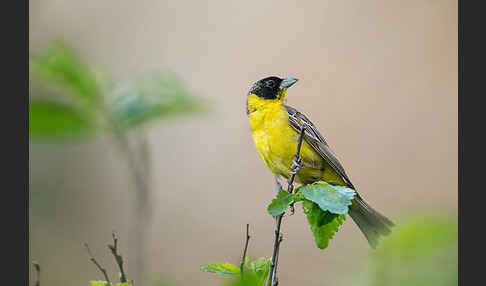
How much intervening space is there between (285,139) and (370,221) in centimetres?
37

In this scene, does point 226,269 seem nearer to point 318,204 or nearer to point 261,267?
point 261,267

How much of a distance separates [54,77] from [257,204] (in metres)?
1.86

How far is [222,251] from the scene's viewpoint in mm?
2705

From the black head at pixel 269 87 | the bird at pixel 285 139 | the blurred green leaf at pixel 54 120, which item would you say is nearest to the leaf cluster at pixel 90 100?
the blurred green leaf at pixel 54 120

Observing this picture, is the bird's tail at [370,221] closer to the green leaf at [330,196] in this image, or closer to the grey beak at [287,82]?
the green leaf at [330,196]

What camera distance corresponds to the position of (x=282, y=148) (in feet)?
5.07

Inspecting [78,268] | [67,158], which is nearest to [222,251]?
[78,268]

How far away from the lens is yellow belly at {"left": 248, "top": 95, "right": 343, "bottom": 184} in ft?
5.01

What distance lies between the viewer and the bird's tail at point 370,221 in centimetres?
118

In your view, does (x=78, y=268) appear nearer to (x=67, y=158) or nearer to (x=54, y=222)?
(x=54, y=222)

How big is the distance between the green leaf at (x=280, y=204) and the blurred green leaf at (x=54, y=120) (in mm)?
355

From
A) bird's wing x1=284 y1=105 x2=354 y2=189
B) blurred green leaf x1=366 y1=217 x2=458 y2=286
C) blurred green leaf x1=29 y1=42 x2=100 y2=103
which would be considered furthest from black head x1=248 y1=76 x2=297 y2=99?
blurred green leaf x1=366 y1=217 x2=458 y2=286

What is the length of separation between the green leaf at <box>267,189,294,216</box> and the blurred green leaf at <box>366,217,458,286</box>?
0.20 m

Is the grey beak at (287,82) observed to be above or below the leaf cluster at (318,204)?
above
